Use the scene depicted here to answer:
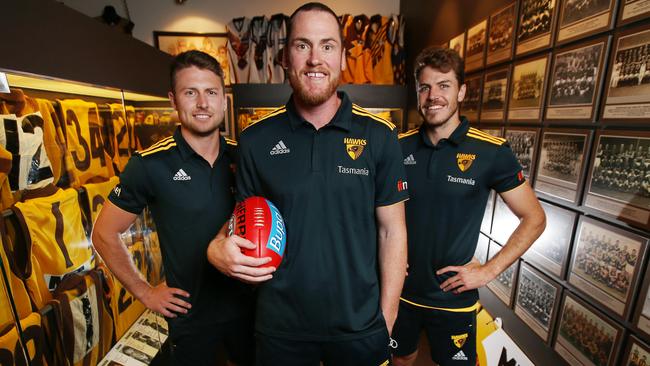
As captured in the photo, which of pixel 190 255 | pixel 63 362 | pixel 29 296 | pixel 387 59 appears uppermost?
pixel 387 59

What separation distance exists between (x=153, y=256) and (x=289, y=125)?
248 centimetres

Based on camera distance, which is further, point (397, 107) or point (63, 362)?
point (397, 107)

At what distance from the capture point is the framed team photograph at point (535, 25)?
1.88 meters

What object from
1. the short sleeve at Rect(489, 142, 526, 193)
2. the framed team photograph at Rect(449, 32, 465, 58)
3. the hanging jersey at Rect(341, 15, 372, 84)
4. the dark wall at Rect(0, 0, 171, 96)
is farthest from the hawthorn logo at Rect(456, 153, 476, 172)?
the hanging jersey at Rect(341, 15, 372, 84)

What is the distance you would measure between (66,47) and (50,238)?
1079mm

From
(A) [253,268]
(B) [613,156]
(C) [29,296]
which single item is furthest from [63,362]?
(B) [613,156]

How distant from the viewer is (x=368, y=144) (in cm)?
108

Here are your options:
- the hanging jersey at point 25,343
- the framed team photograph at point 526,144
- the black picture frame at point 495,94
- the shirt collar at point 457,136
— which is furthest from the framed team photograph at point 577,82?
the hanging jersey at point 25,343

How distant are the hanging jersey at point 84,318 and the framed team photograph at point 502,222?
2877 mm

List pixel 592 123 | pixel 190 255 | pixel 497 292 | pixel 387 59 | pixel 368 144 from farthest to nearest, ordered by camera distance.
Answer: pixel 387 59 → pixel 497 292 → pixel 592 123 → pixel 190 255 → pixel 368 144

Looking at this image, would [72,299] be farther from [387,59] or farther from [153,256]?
[387,59]

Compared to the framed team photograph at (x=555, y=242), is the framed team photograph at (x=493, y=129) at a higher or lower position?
higher

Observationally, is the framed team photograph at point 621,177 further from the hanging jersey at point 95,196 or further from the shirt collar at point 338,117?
the hanging jersey at point 95,196

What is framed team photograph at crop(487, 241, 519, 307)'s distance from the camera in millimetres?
2258
